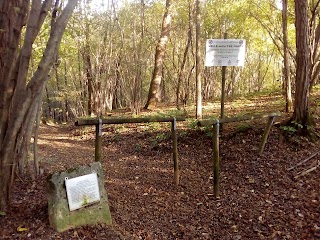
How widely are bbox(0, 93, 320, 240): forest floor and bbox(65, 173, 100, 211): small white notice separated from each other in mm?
307

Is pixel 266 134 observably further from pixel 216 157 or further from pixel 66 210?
pixel 66 210

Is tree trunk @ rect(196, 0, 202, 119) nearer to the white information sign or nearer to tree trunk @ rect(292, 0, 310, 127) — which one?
the white information sign

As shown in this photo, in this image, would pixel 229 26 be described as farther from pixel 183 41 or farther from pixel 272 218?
pixel 272 218

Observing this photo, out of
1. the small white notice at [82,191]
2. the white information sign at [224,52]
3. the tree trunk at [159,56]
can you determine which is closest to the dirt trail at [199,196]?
the small white notice at [82,191]

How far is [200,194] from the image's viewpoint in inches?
206

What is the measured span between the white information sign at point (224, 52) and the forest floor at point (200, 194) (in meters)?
1.64

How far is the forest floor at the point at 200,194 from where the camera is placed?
387 centimetres

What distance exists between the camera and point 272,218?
4277 mm

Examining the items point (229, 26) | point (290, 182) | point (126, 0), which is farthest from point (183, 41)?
point (290, 182)

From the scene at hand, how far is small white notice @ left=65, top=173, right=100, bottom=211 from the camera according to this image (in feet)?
11.7

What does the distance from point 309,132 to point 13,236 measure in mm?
5861

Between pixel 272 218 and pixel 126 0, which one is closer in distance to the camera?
pixel 272 218

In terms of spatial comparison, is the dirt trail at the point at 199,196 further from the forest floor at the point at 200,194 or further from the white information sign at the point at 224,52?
the white information sign at the point at 224,52

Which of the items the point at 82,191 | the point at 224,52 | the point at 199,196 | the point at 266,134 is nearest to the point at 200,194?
the point at 199,196
